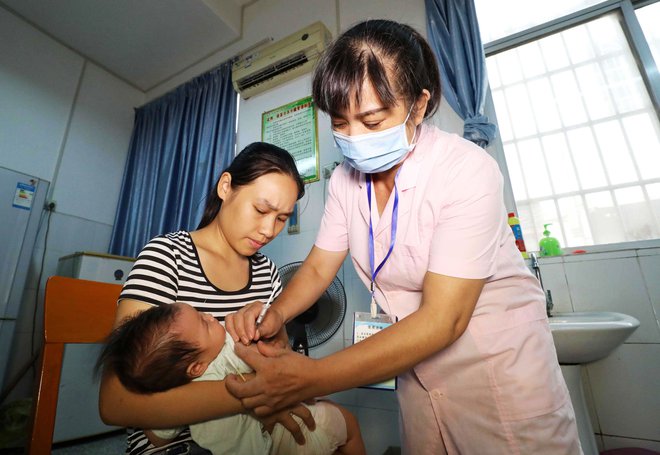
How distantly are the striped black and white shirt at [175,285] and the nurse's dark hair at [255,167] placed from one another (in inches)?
7.1

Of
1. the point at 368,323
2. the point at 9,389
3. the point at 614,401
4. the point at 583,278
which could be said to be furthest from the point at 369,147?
the point at 9,389

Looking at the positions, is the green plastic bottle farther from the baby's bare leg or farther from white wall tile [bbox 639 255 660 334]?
the baby's bare leg

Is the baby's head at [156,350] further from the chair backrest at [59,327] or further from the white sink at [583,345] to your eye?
the white sink at [583,345]

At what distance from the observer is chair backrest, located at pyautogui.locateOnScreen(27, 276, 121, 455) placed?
0.78 metres

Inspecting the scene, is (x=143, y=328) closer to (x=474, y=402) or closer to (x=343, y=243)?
(x=343, y=243)

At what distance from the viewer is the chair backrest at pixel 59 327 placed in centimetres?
78

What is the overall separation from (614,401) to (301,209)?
7.03ft

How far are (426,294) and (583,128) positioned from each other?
220 cm

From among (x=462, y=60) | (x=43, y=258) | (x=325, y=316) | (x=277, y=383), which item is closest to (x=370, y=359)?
(x=277, y=383)

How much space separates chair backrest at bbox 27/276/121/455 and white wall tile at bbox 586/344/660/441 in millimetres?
2199

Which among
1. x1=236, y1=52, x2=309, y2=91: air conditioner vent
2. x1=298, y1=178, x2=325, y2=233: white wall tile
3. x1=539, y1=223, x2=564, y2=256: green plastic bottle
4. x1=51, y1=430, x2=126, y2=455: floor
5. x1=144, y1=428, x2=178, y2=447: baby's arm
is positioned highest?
x1=236, y1=52, x2=309, y2=91: air conditioner vent

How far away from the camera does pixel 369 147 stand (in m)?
0.85

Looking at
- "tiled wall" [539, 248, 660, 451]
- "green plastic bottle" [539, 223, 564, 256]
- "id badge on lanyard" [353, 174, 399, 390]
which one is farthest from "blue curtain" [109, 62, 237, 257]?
"tiled wall" [539, 248, 660, 451]

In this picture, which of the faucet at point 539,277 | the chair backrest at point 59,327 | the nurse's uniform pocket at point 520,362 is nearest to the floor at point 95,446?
the chair backrest at point 59,327
